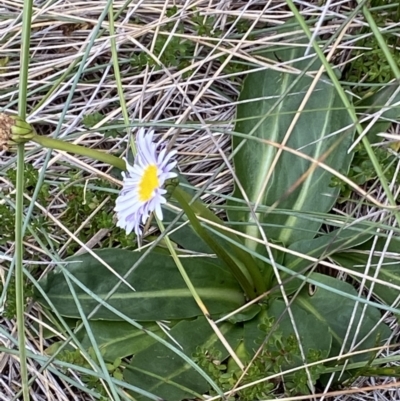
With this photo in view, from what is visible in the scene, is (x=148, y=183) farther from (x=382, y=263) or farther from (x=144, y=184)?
(x=382, y=263)


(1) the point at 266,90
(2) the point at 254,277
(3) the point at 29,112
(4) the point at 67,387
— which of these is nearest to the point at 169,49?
(1) the point at 266,90

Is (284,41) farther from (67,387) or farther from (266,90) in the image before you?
(67,387)

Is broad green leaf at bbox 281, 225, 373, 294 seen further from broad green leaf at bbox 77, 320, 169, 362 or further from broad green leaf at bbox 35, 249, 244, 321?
broad green leaf at bbox 77, 320, 169, 362

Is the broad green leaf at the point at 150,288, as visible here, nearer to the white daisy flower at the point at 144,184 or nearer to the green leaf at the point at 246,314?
the green leaf at the point at 246,314

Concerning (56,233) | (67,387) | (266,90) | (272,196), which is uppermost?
(266,90)

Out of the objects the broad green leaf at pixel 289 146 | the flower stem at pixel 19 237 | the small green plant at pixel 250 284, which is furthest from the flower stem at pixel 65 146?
the broad green leaf at pixel 289 146
